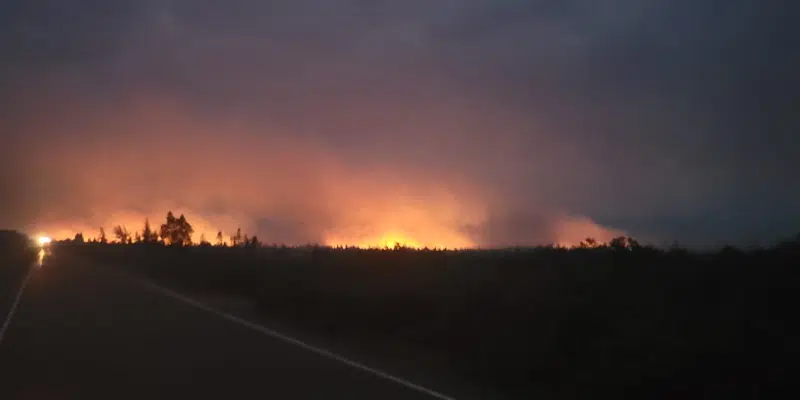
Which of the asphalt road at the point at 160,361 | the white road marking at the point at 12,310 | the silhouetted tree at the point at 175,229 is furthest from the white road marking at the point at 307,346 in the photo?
the silhouetted tree at the point at 175,229

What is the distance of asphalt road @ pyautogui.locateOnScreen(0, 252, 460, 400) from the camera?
40.2 ft

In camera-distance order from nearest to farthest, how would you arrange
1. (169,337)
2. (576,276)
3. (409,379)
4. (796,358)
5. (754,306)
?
(796,358), (409,379), (754,306), (169,337), (576,276)

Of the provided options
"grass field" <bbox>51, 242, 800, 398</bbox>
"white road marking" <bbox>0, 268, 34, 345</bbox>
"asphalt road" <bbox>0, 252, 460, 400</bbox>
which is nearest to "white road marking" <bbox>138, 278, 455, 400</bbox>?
"asphalt road" <bbox>0, 252, 460, 400</bbox>

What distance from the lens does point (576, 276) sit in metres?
20.5

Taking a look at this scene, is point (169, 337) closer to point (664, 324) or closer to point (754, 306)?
point (664, 324)

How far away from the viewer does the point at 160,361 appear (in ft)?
49.7

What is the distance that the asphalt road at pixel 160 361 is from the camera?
1224 cm

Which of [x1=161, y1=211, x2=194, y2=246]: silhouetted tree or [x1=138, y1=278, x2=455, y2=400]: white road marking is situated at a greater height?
[x1=161, y1=211, x2=194, y2=246]: silhouetted tree

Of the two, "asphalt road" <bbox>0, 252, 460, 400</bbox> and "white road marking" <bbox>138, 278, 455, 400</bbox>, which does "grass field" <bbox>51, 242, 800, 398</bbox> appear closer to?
"white road marking" <bbox>138, 278, 455, 400</bbox>

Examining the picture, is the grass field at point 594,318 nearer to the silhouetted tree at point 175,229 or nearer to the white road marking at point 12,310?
the white road marking at point 12,310

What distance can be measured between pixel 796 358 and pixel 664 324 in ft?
9.89

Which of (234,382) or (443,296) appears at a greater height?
(443,296)

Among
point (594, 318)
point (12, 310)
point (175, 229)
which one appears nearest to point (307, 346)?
point (594, 318)

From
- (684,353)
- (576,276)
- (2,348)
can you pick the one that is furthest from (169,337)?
(684,353)
